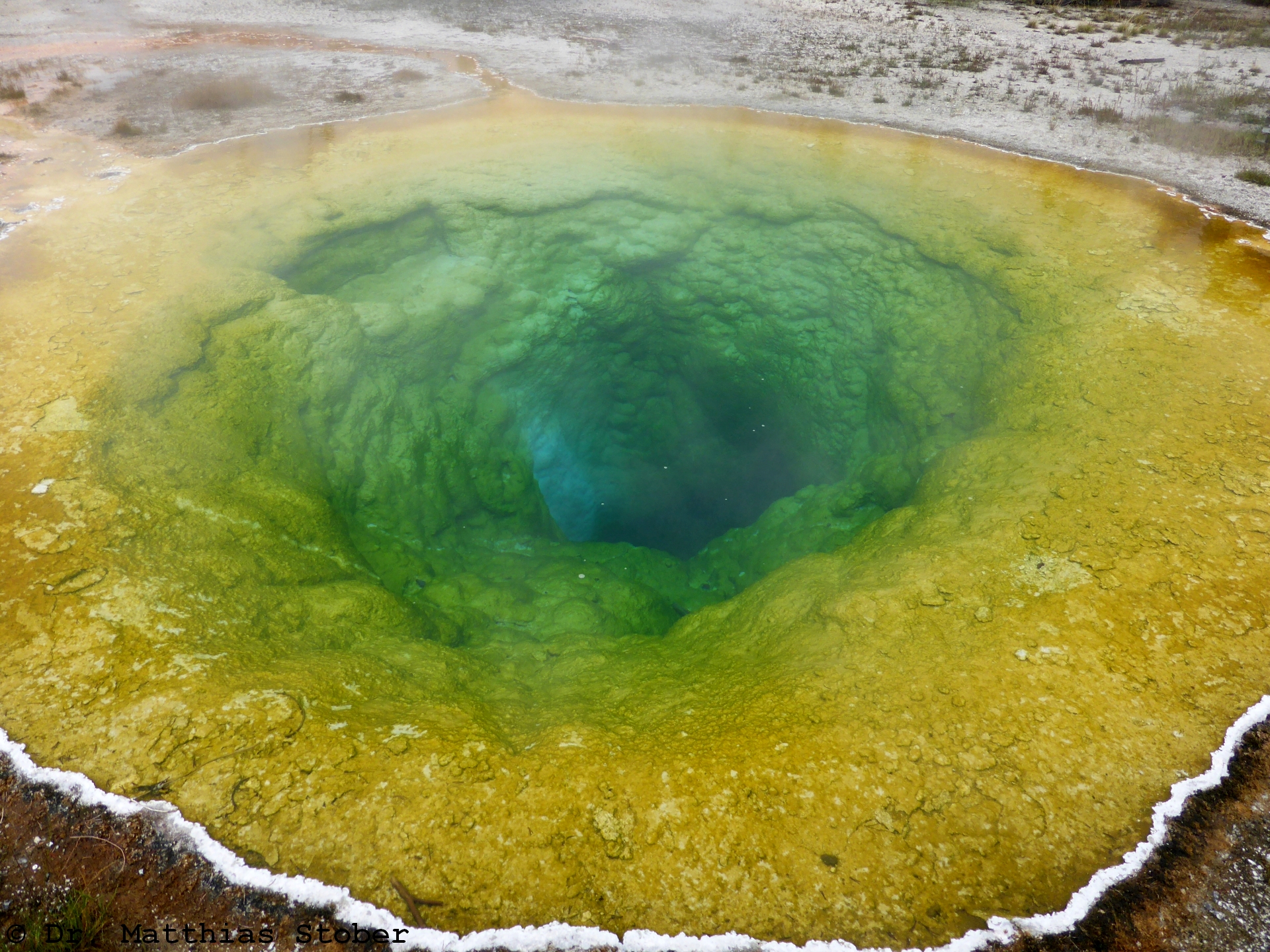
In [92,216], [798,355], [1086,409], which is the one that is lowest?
[798,355]

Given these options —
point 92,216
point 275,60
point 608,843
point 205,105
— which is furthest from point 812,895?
point 275,60

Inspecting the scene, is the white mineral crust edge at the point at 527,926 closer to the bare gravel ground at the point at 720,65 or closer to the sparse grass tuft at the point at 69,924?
the sparse grass tuft at the point at 69,924

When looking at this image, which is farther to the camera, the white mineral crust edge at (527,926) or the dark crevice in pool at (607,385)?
the dark crevice in pool at (607,385)

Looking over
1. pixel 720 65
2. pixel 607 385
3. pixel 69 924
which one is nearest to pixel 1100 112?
pixel 720 65

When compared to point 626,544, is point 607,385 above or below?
above

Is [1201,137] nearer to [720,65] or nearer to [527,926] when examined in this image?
[720,65]

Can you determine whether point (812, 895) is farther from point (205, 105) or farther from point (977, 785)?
point (205, 105)

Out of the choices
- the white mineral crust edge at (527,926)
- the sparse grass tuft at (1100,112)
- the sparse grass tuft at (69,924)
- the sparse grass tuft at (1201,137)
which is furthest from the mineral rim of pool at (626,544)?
the sparse grass tuft at (1100,112)

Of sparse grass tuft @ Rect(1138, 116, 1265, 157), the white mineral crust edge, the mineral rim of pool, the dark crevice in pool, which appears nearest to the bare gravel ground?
sparse grass tuft @ Rect(1138, 116, 1265, 157)
